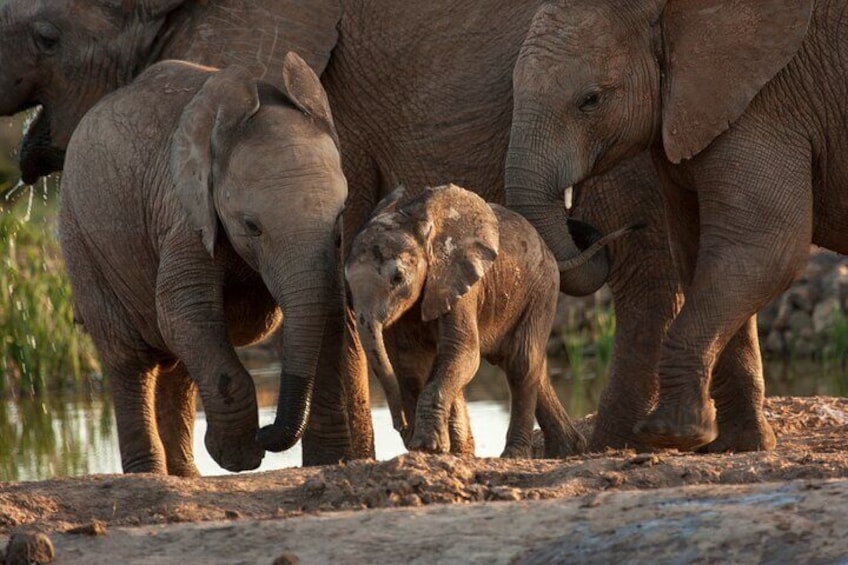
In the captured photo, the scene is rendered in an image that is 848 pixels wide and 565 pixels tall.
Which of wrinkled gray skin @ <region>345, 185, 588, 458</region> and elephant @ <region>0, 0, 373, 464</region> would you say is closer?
wrinkled gray skin @ <region>345, 185, 588, 458</region>

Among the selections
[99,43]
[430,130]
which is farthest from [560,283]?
[99,43]

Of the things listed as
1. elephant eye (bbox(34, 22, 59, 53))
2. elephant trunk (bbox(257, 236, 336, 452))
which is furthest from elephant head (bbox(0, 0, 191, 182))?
elephant trunk (bbox(257, 236, 336, 452))

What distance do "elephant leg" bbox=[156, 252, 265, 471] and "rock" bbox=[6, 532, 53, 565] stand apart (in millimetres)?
1619

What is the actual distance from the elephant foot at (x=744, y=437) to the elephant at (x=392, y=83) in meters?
0.50

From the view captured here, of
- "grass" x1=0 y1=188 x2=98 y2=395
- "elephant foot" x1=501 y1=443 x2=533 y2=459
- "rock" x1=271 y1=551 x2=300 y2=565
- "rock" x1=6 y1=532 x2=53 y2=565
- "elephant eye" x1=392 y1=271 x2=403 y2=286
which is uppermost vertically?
"grass" x1=0 y1=188 x2=98 y2=395

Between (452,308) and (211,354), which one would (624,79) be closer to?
(452,308)

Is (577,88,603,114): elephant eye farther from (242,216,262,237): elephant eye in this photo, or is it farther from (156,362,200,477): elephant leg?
(156,362,200,477): elephant leg

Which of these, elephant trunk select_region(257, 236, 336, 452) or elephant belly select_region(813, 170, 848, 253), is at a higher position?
elephant belly select_region(813, 170, 848, 253)

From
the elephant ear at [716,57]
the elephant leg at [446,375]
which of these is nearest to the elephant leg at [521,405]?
the elephant leg at [446,375]

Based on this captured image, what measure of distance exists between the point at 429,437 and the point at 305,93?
51.7 inches

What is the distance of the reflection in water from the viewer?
10719 millimetres

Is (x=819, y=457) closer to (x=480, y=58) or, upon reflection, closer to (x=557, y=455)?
(x=557, y=455)

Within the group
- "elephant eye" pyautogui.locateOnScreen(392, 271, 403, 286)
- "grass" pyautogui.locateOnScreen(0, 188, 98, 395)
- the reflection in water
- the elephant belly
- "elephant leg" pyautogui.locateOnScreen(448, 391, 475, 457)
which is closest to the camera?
"elephant eye" pyautogui.locateOnScreen(392, 271, 403, 286)

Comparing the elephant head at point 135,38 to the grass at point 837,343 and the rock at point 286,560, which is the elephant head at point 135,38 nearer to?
the rock at point 286,560
